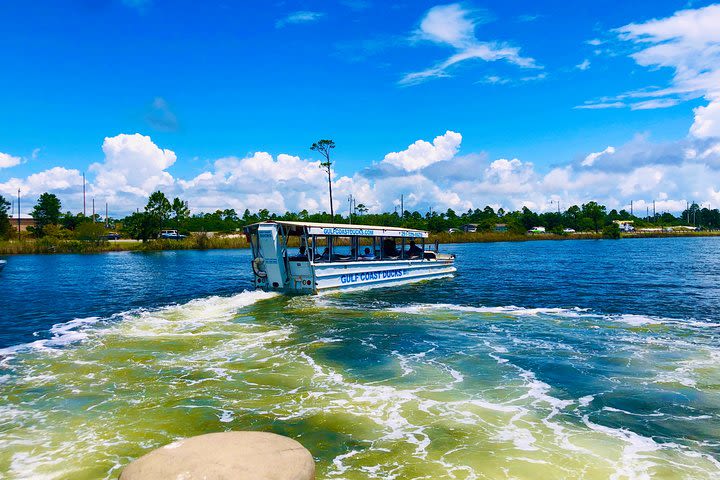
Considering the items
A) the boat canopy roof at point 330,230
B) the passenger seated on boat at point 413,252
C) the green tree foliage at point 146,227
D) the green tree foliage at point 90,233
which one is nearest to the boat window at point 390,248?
the boat canopy roof at point 330,230

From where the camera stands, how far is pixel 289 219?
12388cm

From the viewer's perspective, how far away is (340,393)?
33.2 ft

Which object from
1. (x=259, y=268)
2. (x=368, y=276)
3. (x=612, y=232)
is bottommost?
(x=368, y=276)

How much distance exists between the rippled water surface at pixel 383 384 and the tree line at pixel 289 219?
107ft

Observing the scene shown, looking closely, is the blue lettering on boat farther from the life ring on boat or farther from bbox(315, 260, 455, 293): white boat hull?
the life ring on boat

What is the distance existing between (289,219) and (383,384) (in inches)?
4530

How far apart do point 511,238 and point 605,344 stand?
327 ft

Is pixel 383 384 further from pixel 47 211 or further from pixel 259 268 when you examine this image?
pixel 47 211

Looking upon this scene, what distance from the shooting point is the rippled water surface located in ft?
24.0

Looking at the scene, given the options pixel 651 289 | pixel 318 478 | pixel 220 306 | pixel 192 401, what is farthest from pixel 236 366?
pixel 651 289

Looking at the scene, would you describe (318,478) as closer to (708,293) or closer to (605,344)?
(605,344)

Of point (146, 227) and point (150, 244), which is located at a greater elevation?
point (146, 227)

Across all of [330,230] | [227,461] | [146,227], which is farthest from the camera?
[146,227]

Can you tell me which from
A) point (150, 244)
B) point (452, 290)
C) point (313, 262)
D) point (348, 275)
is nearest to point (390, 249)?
point (452, 290)
